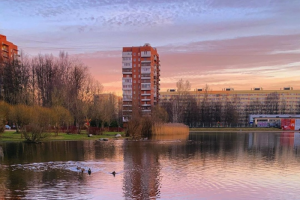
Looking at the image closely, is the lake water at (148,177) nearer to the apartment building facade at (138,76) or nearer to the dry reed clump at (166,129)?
the dry reed clump at (166,129)

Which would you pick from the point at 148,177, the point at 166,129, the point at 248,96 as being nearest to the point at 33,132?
the point at 166,129

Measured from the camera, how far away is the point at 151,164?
865 inches

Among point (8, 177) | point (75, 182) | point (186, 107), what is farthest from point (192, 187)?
point (186, 107)

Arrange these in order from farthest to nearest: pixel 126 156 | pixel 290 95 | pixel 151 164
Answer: pixel 290 95
pixel 126 156
pixel 151 164

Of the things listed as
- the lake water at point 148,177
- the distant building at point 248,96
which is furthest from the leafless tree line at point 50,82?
the distant building at point 248,96

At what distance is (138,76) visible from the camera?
355 feet

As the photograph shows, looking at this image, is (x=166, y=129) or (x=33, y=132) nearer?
(x=33, y=132)

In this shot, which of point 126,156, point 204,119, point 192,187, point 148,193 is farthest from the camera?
point 204,119

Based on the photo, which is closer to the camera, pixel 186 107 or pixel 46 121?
pixel 46 121

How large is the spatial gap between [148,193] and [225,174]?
678cm

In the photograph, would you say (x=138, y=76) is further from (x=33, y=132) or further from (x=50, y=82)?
(x=33, y=132)

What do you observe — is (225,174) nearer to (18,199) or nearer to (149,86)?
(18,199)

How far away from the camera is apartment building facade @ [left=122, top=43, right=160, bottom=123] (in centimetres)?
10650

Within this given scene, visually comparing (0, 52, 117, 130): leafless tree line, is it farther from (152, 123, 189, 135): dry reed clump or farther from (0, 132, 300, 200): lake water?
(0, 132, 300, 200): lake water
